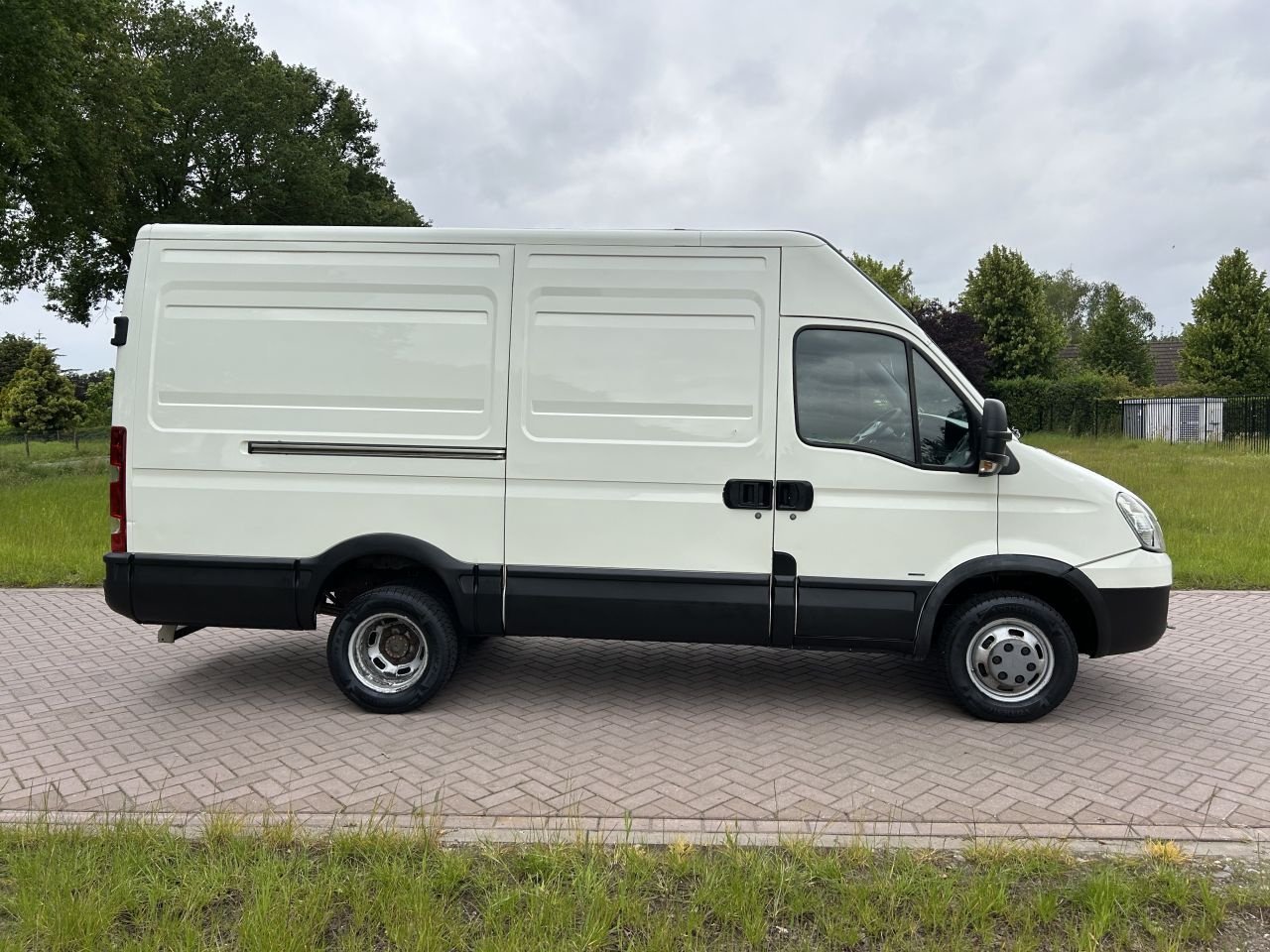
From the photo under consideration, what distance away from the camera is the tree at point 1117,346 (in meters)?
49.2

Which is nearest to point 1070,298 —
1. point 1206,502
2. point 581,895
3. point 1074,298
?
point 1074,298

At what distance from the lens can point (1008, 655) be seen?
5.07 meters

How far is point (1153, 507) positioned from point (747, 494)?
434 inches

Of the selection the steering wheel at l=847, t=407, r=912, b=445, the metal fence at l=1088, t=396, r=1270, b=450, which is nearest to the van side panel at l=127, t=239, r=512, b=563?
A: the steering wheel at l=847, t=407, r=912, b=445

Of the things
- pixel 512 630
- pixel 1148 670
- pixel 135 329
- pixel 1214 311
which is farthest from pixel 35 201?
pixel 1214 311

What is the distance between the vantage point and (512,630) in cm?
520

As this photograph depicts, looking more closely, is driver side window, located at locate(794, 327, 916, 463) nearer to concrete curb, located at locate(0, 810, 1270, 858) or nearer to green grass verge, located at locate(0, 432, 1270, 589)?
concrete curb, located at locate(0, 810, 1270, 858)

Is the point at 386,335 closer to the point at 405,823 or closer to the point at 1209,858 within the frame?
the point at 405,823

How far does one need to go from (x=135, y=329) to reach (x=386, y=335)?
4.69 ft

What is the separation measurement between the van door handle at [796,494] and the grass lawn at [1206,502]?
5.98 metres

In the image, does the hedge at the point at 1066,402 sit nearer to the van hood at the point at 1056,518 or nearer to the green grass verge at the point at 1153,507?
the green grass verge at the point at 1153,507

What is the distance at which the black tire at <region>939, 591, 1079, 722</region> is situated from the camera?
500cm

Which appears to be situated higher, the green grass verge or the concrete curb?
the green grass verge

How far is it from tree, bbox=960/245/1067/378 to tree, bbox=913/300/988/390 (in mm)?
830
